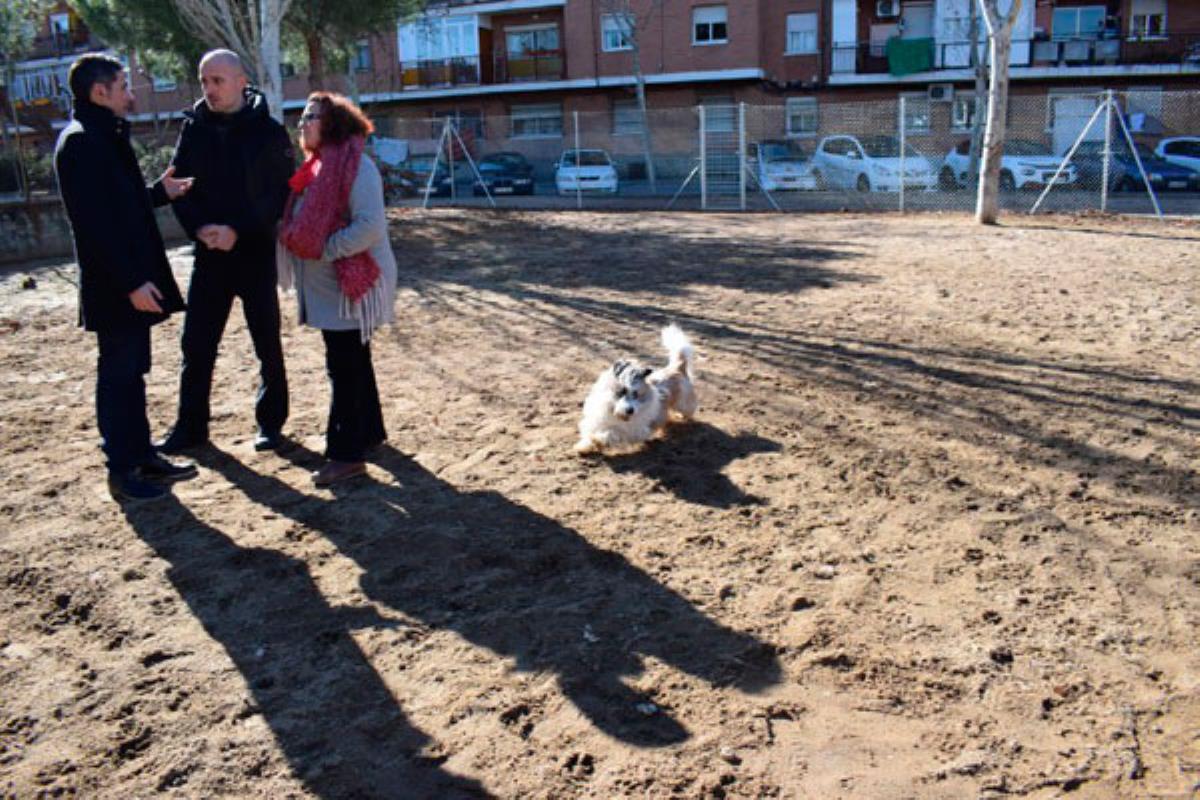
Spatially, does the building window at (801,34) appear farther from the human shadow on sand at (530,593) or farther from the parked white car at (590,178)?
the human shadow on sand at (530,593)

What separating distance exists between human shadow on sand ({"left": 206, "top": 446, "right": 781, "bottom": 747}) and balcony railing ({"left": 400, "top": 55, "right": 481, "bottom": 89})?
3427 centimetres

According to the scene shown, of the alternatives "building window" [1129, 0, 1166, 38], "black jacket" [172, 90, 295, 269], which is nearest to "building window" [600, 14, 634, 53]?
"building window" [1129, 0, 1166, 38]

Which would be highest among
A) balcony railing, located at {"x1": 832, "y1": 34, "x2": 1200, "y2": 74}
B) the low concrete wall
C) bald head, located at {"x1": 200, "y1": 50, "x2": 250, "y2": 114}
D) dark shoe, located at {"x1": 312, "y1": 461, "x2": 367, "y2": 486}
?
balcony railing, located at {"x1": 832, "y1": 34, "x2": 1200, "y2": 74}

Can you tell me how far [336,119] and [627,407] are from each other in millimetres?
1904

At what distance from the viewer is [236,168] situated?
14.4 ft

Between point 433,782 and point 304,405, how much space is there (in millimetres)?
3739

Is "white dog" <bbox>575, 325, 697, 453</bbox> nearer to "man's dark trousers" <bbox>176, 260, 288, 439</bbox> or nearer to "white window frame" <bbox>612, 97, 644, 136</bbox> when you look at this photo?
"man's dark trousers" <bbox>176, 260, 288, 439</bbox>

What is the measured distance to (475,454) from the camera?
4812 millimetres

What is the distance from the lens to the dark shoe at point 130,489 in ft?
14.0

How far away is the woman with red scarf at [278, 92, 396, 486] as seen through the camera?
4.08m

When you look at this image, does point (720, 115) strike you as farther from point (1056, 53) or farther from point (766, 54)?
point (1056, 53)

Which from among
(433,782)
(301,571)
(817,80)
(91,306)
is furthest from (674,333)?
(817,80)

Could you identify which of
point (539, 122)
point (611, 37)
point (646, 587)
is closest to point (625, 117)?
point (611, 37)

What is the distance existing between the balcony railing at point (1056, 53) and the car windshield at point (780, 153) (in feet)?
40.5
